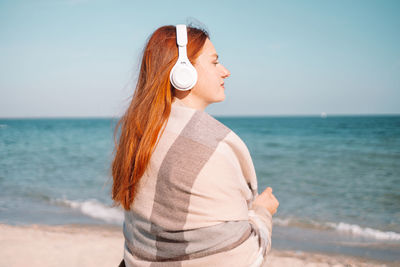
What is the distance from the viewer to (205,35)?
4.76 feet

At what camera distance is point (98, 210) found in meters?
6.40

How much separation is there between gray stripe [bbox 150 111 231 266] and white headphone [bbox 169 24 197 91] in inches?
5.7

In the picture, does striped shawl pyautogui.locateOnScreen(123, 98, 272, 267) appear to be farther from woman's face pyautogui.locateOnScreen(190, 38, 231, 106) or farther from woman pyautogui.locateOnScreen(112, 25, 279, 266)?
woman's face pyautogui.locateOnScreen(190, 38, 231, 106)

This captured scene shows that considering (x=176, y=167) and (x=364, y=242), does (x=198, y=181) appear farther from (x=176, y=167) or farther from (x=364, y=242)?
(x=364, y=242)

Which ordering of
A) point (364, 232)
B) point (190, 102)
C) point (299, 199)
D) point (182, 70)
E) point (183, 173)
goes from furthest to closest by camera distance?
point (299, 199)
point (364, 232)
point (190, 102)
point (182, 70)
point (183, 173)

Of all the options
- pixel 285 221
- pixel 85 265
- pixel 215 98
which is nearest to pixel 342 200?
pixel 285 221

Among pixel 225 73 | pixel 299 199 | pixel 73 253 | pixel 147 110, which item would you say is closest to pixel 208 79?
pixel 225 73

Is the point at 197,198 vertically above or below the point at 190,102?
below

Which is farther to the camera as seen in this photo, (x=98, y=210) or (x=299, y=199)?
(x=299, y=199)

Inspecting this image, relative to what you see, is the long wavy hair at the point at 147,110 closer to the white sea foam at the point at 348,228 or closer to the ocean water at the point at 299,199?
the ocean water at the point at 299,199

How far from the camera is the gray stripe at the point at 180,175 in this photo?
1172 millimetres

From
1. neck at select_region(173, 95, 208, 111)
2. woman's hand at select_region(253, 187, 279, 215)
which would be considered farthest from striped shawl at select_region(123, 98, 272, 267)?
woman's hand at select_region(253, 187, 279, 215)

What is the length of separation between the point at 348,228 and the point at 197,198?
5104 mm

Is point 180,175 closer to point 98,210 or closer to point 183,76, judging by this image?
point 183,76
